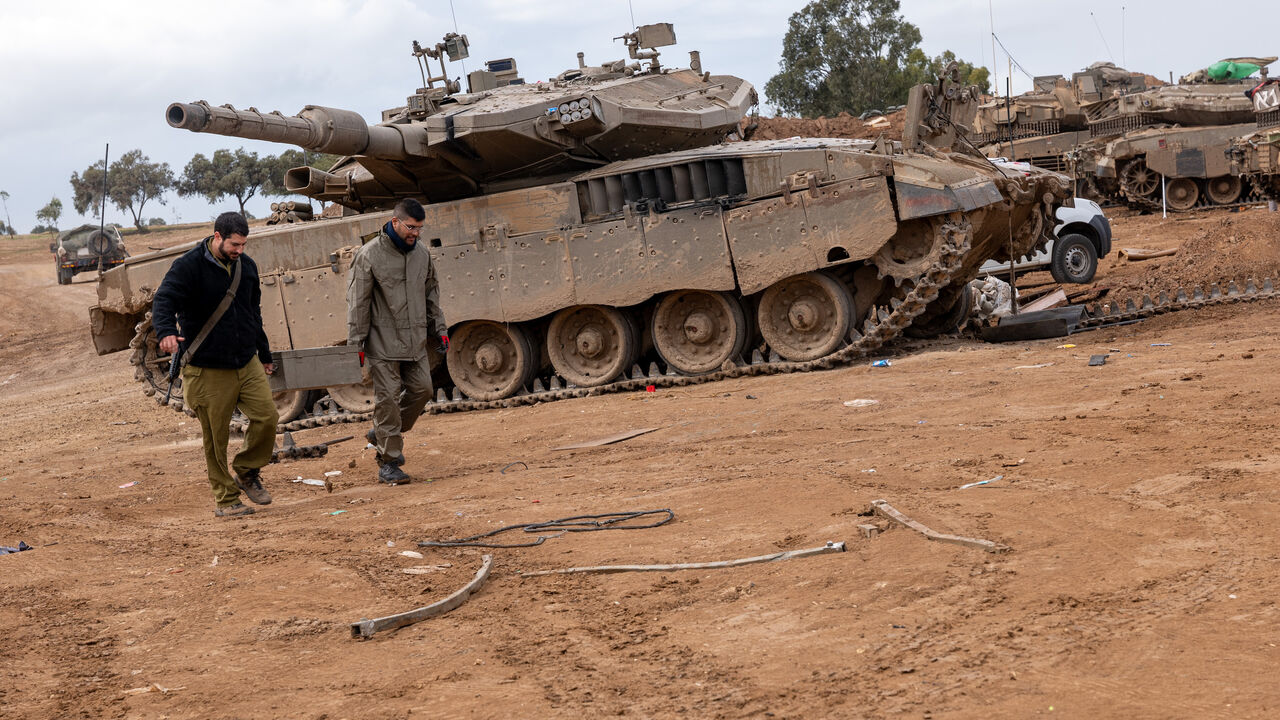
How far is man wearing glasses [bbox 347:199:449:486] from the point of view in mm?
8656

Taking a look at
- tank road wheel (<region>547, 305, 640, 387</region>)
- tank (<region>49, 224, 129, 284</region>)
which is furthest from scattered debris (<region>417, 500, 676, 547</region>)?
tank (<region>49, 224, 129, 284</region>)

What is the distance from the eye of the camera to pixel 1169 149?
26.9 metres

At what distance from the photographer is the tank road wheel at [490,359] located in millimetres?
13273

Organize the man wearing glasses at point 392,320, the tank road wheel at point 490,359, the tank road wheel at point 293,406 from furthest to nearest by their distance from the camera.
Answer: the tank road wheel at point 293,406 → the tank road wheel at point 490,359 → the man wearing glasses at point 392,320

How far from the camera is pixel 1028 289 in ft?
57.9

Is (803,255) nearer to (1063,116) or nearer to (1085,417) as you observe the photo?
(1085,417)

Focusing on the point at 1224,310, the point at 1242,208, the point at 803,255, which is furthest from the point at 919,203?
the point at 1242,208

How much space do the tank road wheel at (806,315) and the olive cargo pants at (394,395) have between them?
4.55 meters

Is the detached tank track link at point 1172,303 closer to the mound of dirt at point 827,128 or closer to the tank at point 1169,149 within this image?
the tank at point 1169,149

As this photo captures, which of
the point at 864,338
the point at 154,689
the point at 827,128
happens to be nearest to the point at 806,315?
the point at 864,338

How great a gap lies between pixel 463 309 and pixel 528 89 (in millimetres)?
2614

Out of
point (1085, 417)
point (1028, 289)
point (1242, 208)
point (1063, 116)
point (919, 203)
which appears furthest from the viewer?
point (1063, 116)

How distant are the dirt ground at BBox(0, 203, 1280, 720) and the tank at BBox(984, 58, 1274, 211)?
17.8 m

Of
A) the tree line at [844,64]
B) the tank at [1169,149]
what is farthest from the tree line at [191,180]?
the tank at [1169,149]
